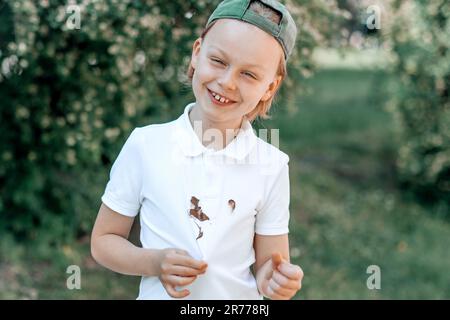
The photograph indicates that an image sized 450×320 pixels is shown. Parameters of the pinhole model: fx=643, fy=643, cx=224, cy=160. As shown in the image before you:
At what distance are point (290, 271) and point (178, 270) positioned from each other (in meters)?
0.28

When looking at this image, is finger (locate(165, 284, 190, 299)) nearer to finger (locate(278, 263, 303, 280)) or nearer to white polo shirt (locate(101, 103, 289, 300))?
white polo shirt (locate(101, 103, 289, 300))

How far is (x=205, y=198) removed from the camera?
1699 mm

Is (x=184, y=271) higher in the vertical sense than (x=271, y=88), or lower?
lower

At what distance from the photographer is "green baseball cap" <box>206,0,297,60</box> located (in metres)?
1.67

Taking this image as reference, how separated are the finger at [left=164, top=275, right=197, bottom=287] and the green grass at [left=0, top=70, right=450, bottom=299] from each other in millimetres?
2415

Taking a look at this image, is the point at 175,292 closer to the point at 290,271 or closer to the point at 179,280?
the point at 179,280

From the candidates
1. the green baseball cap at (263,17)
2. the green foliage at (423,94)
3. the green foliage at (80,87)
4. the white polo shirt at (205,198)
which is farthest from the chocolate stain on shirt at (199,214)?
the green foliage at (423,94)

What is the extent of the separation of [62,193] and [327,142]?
4.43 meters

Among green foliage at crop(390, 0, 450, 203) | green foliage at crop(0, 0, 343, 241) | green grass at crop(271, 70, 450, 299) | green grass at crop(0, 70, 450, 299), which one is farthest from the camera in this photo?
green foliage at crop(390, 0, 450, 203)

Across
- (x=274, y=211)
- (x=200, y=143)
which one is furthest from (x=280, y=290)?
(x=200, y=143)

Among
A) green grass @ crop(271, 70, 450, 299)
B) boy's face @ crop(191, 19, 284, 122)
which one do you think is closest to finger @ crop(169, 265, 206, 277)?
boy's face @ crop(191, 19, 284, 122)

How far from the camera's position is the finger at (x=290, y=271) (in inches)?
63.2
